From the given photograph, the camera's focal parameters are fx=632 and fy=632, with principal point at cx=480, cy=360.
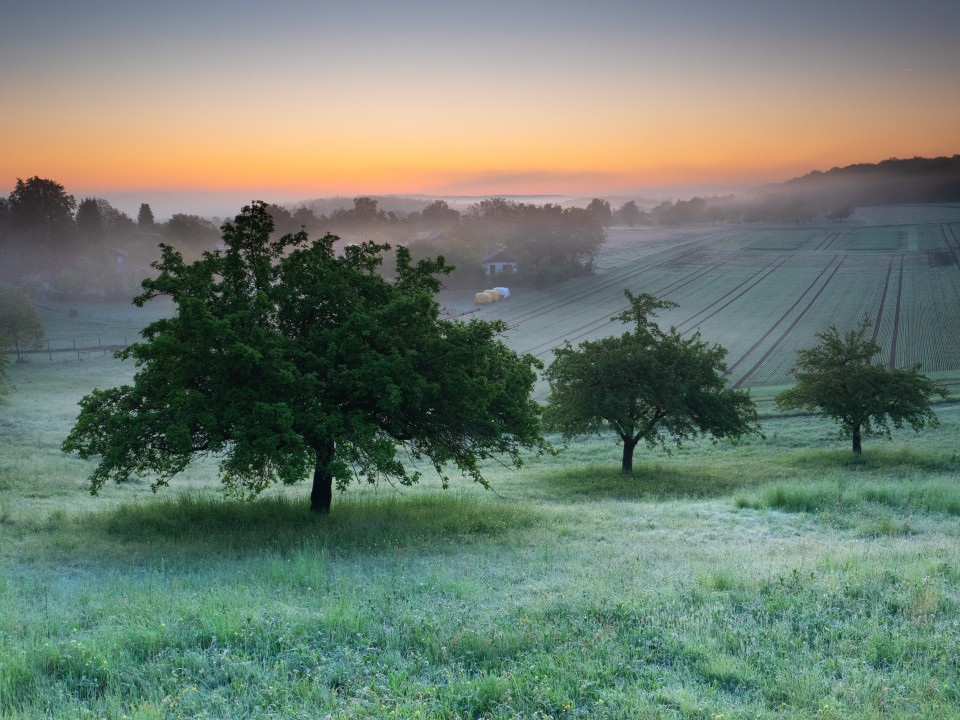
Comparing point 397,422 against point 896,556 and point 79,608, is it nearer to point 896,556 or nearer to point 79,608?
point 79,608

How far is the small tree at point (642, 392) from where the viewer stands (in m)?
31.8

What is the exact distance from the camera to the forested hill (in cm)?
15375

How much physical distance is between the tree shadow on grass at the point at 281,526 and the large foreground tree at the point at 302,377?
1.13 meters

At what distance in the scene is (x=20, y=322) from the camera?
71625 mm

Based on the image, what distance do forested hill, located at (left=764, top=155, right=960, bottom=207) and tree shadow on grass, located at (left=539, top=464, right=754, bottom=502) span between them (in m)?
153

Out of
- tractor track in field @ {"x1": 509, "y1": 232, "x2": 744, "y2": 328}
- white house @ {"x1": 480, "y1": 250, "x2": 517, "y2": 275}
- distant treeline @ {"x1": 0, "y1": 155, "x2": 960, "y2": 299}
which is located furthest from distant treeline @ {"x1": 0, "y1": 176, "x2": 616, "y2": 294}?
tractor track in field @ {"x1": 509, "y1": 232, "x2": 744, "y2": 328}

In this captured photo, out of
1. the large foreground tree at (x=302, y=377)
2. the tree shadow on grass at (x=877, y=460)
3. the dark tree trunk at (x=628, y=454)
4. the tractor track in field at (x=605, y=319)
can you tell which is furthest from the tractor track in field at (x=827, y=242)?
the large foreground tree at (x=302, y=377)

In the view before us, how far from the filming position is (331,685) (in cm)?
704

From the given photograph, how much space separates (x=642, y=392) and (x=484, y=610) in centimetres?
2403

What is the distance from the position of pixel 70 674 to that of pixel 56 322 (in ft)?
347

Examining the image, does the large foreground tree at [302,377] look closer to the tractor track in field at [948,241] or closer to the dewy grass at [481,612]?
the dewy grass at [481,612]

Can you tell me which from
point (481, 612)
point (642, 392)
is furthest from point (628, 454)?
point (481, 612)

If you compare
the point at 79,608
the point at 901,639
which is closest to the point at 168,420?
the point at 79,608

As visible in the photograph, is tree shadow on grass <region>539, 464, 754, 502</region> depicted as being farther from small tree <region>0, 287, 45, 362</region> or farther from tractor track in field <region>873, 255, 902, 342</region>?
small tree <region>0, 287, 45, 362</region>
